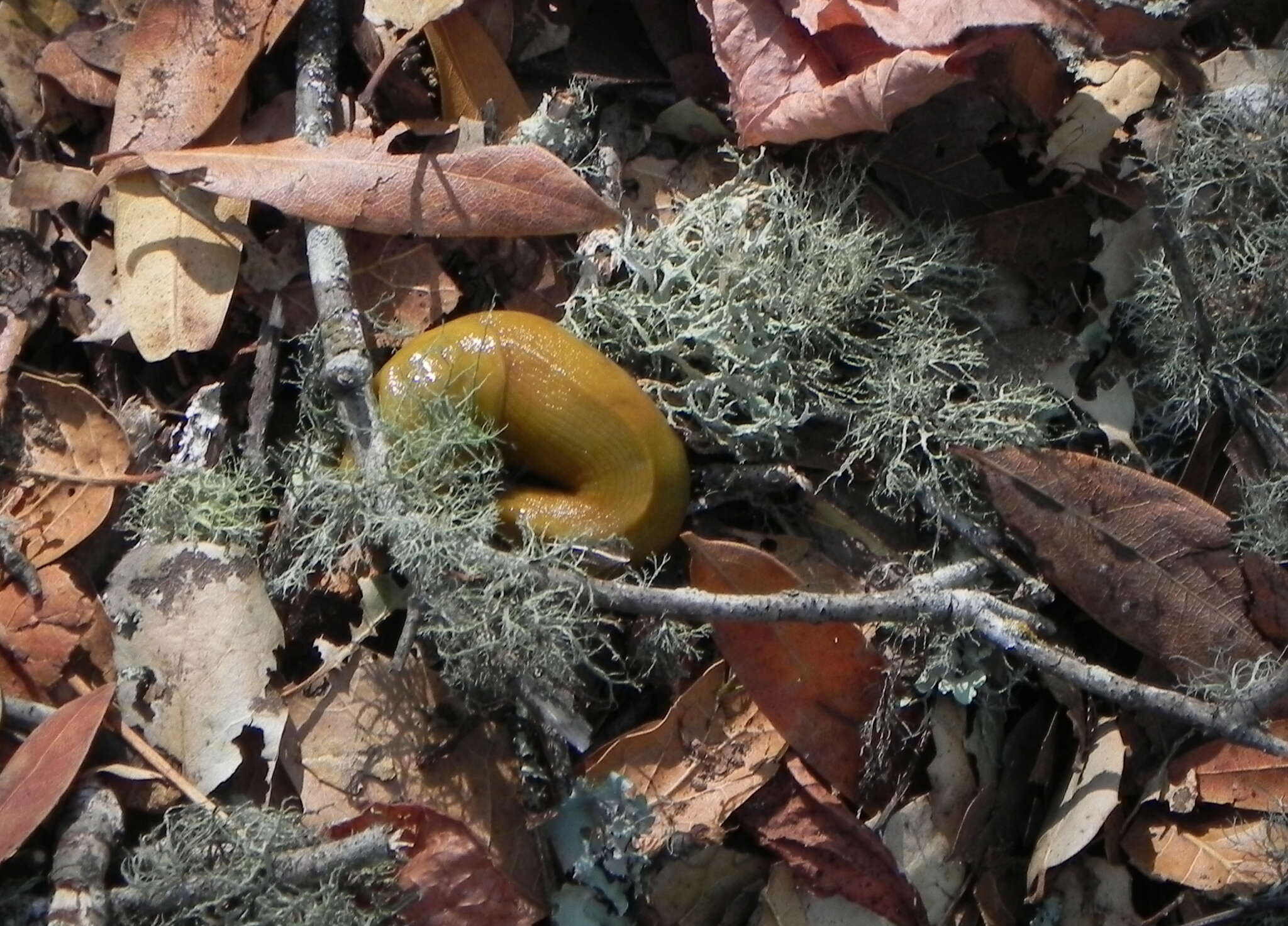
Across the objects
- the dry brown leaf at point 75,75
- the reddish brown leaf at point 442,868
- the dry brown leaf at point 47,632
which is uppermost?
the dry brown leaf at point 75,75

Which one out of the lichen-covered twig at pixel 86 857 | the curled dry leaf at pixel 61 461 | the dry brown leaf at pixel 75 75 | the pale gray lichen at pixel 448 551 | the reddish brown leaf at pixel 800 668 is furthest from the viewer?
the dry brown leaf at pixel 75 75

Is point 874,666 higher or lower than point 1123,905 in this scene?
higher

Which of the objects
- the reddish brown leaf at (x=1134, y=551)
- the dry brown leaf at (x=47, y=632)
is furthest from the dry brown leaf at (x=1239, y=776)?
the dry brown leaf at (x=47, y=632)

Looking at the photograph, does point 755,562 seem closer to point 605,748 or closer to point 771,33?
point 605,748

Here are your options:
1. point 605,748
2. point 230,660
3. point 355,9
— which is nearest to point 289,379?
point 230,660

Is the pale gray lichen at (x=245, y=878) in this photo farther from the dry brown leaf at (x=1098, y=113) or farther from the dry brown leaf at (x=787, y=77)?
the dry brown leaf at (x=1098, y=113)

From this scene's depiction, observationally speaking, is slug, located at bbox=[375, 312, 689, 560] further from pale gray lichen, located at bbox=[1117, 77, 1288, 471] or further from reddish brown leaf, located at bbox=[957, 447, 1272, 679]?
pale gray lichen, located at bbox=[1117, 77, 1288, 471]
